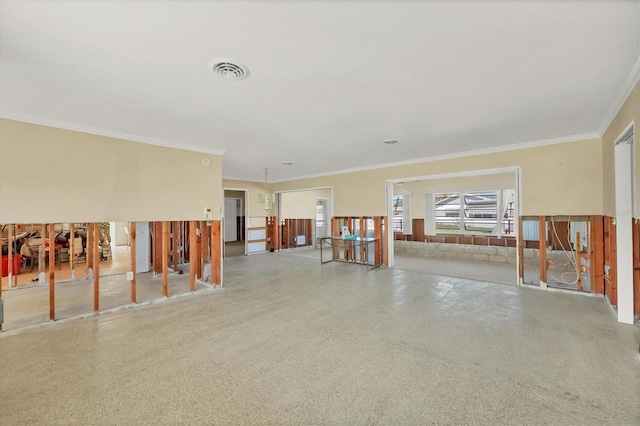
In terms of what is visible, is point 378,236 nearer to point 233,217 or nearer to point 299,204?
point 299,204

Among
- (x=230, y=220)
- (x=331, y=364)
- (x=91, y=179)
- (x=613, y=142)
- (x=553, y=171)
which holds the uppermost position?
(x=613, y=142)

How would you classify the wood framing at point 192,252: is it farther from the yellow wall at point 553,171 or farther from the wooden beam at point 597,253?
the wooden beam at point 597,253

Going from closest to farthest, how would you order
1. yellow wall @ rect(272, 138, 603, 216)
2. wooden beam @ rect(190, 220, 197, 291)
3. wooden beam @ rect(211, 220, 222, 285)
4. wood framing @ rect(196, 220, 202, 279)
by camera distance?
yellow wall @ rect(272, 138, 603, 216), wooden beam @ rect(190, 220, 197, 291), wooden beam @ rect(211, 220, 222, 285), wood framing @ rect(196, 220, 202, 279)

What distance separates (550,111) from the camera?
3.13 meters

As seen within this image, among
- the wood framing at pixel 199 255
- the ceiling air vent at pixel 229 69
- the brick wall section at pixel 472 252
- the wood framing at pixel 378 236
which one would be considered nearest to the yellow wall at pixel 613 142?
the brick wall section at pixel 472 252

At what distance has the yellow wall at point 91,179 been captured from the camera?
3.06m

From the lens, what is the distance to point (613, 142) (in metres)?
3.28

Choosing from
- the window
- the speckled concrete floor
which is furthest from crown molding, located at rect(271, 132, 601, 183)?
the window

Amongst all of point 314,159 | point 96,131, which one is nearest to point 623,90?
point 314,159

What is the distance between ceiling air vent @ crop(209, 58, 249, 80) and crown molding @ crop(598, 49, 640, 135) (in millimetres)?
2993

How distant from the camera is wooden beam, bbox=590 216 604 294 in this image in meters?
3.89

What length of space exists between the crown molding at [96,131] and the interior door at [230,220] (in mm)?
7631

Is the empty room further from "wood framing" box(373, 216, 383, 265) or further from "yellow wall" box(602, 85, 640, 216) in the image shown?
"wood framing" box(373, 216, 383, 265)

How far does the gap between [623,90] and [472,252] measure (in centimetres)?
566
